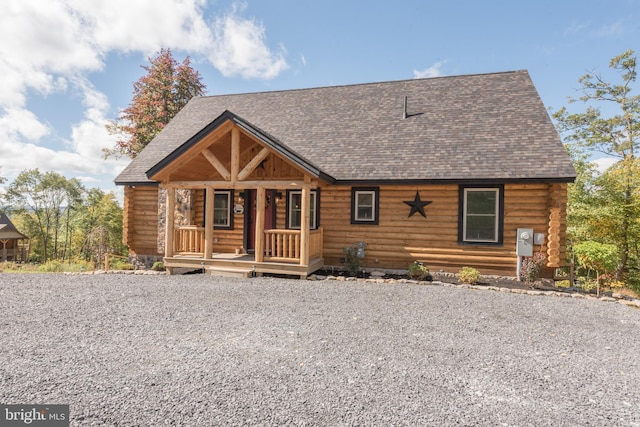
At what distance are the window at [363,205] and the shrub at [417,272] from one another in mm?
1991

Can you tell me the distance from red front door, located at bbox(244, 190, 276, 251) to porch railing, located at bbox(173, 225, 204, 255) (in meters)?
1.65

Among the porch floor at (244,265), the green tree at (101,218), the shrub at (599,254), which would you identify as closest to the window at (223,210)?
the porch floor at (244,265)

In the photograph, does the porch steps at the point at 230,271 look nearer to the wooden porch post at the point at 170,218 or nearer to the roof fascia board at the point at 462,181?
the wooden porch post at the point at 170,218

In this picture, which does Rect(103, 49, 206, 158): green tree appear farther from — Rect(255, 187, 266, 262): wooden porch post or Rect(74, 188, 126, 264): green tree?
Rect(255, 187, 266, 262): wooden porch post

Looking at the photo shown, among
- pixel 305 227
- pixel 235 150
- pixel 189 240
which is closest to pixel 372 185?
pixel 305 227

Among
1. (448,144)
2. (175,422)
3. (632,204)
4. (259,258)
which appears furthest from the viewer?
(632,204)

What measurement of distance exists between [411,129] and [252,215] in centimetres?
679

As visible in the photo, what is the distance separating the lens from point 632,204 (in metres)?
15.3

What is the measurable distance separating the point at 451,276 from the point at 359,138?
584 centimetres

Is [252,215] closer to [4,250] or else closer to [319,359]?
[319,359]

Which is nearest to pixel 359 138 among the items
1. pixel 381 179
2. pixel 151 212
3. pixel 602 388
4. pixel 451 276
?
pixel 381 179

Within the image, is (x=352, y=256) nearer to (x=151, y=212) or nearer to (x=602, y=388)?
(x=602, y=388)

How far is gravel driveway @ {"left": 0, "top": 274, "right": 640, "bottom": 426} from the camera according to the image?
9.61 feet

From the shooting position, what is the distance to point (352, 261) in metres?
9.64
